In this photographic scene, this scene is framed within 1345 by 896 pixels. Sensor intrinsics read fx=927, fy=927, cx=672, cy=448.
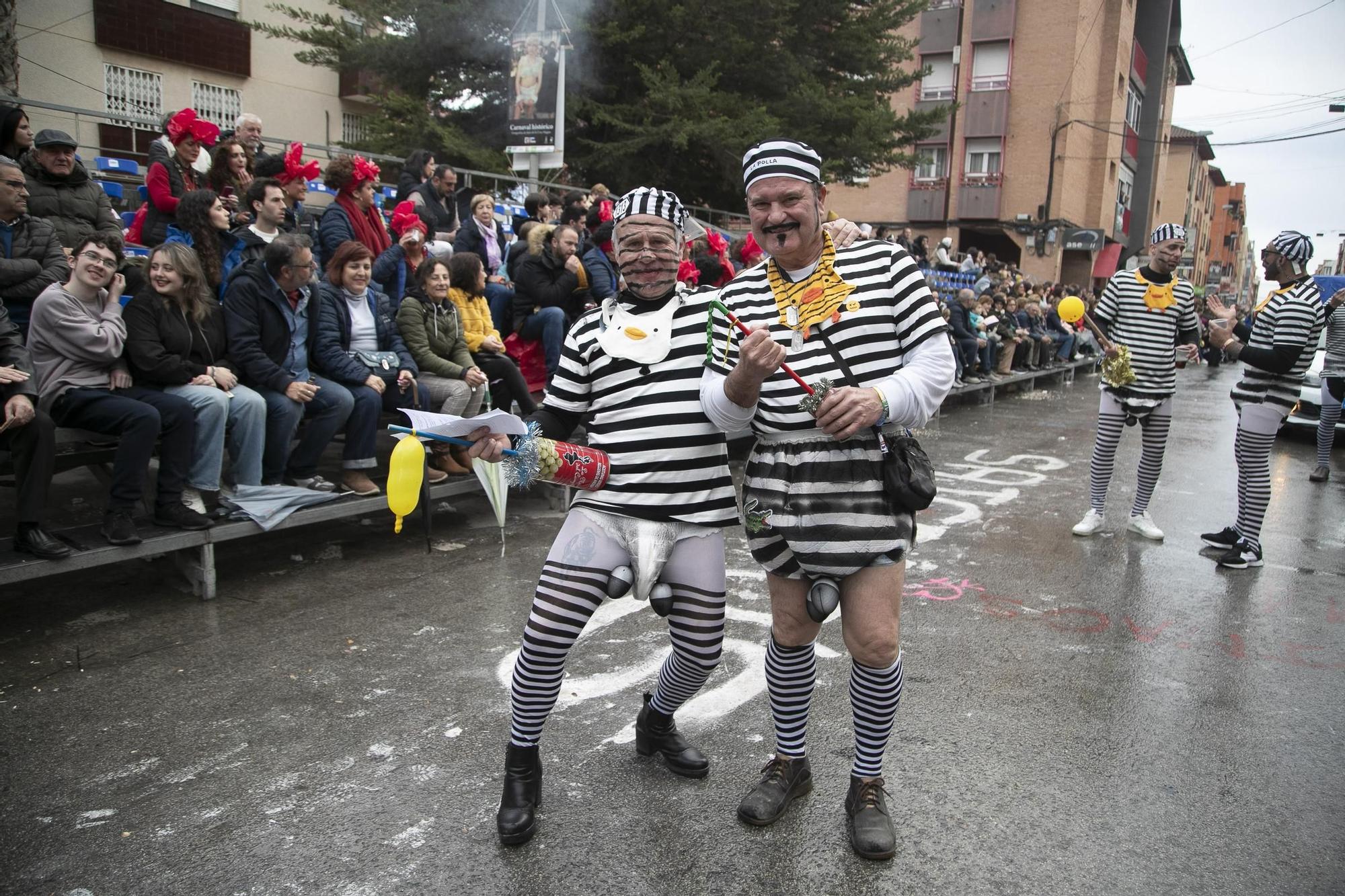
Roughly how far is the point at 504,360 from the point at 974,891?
5.54 meters

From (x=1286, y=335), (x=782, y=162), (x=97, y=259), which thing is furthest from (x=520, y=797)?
(x=1286, y=335)

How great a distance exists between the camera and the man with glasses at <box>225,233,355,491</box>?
5.68 m

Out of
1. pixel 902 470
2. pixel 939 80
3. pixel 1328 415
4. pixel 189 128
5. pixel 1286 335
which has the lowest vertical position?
pixel 1328 415

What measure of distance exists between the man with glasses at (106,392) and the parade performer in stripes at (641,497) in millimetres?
2892

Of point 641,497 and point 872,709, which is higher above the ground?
point 641,497

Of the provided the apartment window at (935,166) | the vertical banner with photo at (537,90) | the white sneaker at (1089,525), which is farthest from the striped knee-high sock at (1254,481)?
the apartment window at (935,166)

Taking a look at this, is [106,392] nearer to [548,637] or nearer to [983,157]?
[548,637]

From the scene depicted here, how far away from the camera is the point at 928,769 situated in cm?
344

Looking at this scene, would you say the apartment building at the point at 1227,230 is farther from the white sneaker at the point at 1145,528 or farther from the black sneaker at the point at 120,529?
the black sneaker at the point at 120,529

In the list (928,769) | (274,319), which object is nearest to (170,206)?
(274,319)

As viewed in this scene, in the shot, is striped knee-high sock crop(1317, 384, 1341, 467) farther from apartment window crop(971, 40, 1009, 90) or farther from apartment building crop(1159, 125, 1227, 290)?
apartment building crop(1159, 125, 1227, 290)

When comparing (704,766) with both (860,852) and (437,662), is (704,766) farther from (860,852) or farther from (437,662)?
(437,662)

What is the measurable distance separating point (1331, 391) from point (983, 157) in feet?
89.7

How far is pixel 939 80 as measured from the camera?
34.9m
